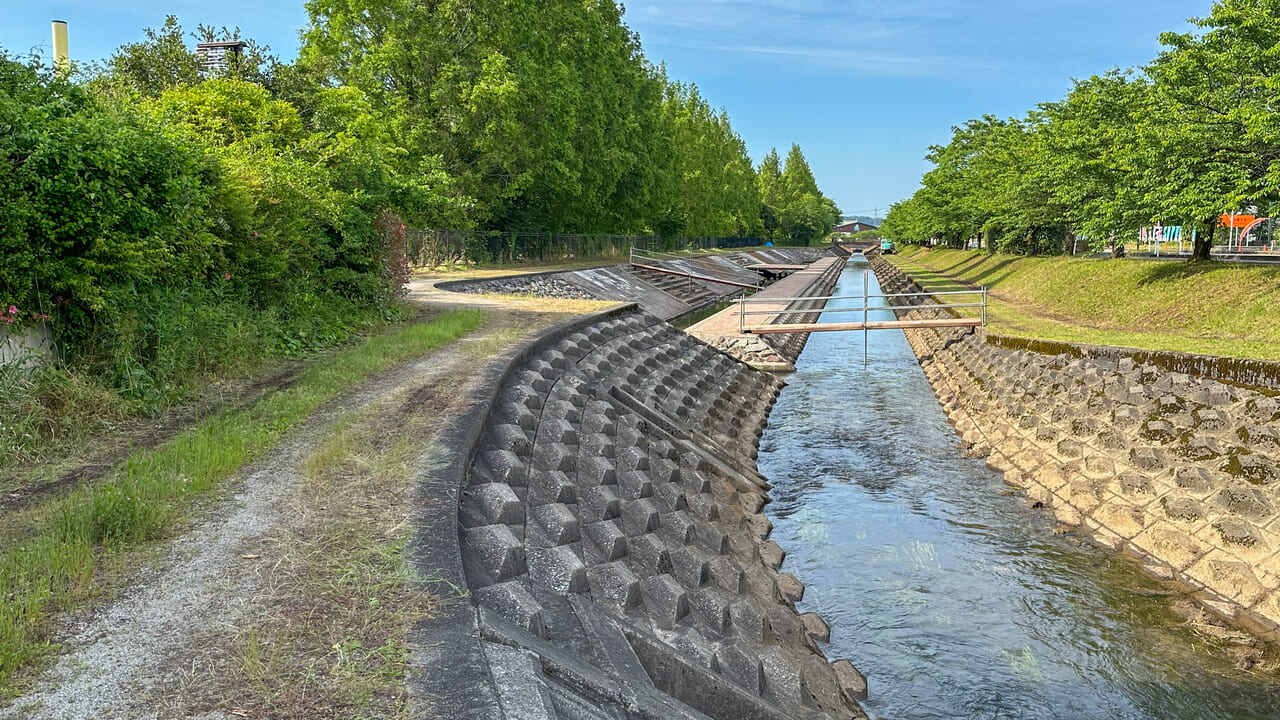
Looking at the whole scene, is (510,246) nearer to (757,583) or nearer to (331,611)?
(757,583)

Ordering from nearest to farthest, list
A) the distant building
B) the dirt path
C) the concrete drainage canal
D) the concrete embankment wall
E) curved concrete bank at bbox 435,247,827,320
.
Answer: the dirt path
the concrete drainage canal
the concrete embankment wall
the distant building
curved concrete bank at bbox 435,247,827,320

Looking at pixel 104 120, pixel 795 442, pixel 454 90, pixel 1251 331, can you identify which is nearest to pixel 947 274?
pixel 454 90

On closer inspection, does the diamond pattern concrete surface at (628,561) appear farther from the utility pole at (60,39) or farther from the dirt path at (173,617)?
the utility pole at (60,39)

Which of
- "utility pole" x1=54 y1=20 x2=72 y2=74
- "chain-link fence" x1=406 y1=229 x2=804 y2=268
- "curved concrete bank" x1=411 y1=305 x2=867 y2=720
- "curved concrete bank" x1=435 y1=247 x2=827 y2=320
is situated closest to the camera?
"curved concrete bank" x1=411 y1=305 x2=867 y2=720

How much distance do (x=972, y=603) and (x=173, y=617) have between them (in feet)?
28.1

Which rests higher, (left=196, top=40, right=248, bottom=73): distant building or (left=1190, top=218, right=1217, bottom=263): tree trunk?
(left=196, top=40, right=248, bottom=73): distant building

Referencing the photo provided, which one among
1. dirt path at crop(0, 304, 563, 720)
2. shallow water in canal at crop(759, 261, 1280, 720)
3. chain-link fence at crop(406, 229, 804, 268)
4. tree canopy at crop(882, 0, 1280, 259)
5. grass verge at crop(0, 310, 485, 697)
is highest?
tree canopy at crop(882, 0, 1280, 259)

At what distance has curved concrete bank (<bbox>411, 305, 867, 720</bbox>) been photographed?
4539 millimetres

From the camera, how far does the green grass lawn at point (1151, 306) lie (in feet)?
60.5

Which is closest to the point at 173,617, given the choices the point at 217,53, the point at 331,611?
the point at 331,611

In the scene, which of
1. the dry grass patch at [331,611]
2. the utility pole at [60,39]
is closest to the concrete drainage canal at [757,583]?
the dry grass patch at [331,611]

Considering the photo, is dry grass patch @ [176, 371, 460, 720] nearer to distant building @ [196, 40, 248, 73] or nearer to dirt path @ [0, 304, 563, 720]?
dirt path @ [0, 304, 563, 720]

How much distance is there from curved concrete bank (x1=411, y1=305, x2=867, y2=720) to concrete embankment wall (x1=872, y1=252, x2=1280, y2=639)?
187 inches

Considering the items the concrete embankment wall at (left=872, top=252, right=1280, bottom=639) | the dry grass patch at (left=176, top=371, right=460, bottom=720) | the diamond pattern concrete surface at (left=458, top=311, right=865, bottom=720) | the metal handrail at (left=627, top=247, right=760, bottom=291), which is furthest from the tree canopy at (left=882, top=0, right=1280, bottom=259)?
the dry grass patch at (left=176, top=371, right=460, bottom=720)
